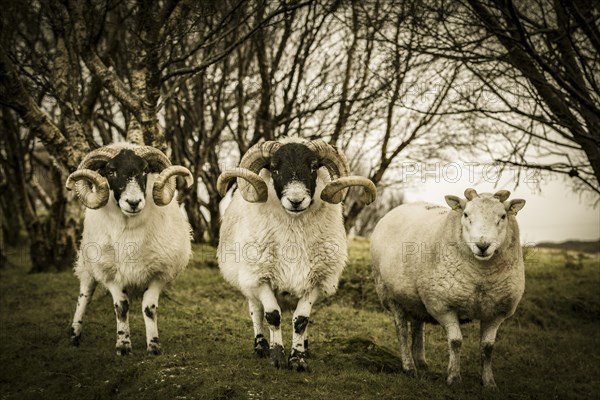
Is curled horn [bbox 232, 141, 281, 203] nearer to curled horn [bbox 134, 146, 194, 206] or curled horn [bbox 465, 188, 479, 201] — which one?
curled horn [bbox 134, 146, 194, 206]

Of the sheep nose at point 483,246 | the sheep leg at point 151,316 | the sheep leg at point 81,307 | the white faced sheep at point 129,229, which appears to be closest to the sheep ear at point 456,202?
the sheep nose at point 483,246

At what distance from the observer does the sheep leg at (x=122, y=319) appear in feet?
32.1

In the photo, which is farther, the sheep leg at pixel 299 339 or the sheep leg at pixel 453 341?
the sheep leg at pixel 453 341

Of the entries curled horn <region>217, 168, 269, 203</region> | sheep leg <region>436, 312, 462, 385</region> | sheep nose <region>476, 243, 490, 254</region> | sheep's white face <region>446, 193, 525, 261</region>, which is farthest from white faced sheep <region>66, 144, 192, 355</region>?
sheep nose <region>476, 243, 490, 254</region>

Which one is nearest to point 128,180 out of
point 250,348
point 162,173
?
point 162,173

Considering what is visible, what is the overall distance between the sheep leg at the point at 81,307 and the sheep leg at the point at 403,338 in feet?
16.5

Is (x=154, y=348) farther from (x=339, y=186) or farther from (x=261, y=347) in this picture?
(x=339, y=186)

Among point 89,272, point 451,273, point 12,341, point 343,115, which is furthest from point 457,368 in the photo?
point 343,115

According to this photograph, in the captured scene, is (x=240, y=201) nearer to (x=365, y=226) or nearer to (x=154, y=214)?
(x=154, y=214)

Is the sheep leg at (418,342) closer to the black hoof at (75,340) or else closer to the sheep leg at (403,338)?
the sheep leg at (403,338)

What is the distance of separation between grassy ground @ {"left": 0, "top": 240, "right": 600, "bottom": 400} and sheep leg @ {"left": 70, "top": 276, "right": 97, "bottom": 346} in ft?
0.72

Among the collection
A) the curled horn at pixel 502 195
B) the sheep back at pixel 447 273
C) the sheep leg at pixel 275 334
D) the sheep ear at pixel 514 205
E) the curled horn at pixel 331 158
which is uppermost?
the curled horn at pixel 331 158

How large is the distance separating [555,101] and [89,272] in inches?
344

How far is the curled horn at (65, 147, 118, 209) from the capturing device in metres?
9.73
